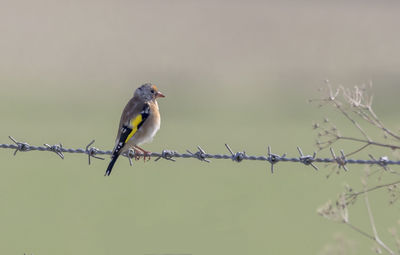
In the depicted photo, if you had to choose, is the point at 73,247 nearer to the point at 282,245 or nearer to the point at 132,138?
the point at 282,245

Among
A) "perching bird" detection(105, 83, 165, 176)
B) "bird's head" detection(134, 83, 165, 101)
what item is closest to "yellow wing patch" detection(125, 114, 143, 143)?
"perching bird" detection(105, 83, 165, 176)

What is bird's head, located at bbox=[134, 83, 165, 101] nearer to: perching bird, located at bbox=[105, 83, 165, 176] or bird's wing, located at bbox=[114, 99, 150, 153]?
perching bird, located at bbox=[105, 83, 165, 176]

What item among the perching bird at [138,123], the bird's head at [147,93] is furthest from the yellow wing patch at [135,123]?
the bird's head at [147,93]

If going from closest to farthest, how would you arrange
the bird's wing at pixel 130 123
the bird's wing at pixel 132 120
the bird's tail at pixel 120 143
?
the bird's tail at pixel 120 143 → the bird's wing at pixel 130 123 → the bird's wing at pixel 132 120

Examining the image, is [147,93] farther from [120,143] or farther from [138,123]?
[120,143]

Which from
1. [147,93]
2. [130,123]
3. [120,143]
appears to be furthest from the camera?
[147,93]

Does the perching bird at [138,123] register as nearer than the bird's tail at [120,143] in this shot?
No

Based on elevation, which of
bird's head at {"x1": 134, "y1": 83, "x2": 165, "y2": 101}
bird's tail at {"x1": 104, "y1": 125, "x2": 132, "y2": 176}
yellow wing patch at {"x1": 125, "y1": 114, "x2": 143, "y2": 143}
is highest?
bird's head at {"x1": 134, "y1": 83, "x2": 165, "y2": 101}

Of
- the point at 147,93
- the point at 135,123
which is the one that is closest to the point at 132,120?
the point at 135,123

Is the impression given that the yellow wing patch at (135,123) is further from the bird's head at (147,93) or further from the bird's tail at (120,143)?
the bird's head at (147,93)

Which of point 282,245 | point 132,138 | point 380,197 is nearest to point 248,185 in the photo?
point 380,197

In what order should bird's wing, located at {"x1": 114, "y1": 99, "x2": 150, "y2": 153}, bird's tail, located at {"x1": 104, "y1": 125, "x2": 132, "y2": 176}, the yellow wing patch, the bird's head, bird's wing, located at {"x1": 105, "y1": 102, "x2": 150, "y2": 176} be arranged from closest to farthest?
bird's tail, located at {"x1": 104, "y1": 125, "x2": 132, "y2": 176} < bird's wing, located at {"x1": 105, "y1": 102, "x2": 150, "y2": 176} < bird's wing, located at {"x1": 114, "y1": 99, "x2": 150, "y2": 153} < the yellow wing patch < the bird's head

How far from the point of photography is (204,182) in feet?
89.2

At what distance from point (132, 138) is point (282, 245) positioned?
33.8ft
